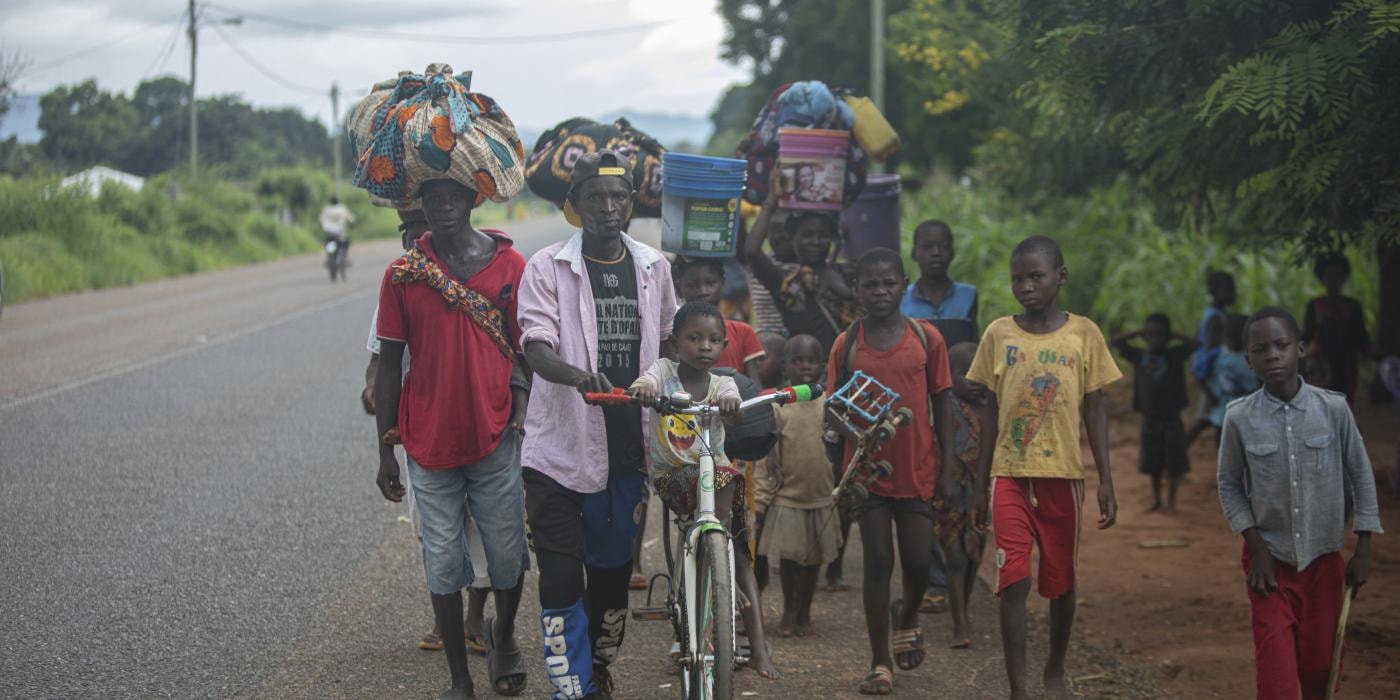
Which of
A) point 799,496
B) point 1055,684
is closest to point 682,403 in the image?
point 1055,684

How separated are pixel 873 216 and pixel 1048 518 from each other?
3205 millimetres

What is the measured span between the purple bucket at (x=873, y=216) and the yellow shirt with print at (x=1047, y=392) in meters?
2.84

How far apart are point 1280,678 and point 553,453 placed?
2537 millimetres

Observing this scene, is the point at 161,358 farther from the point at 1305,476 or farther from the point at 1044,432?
the point at 1305,476

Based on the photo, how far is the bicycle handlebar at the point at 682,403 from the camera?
446 cm

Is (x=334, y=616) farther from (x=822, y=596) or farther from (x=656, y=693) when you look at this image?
(x=822, y=596)

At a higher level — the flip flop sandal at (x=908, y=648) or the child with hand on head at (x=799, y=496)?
the child with hand on head at (x=799, y=496)

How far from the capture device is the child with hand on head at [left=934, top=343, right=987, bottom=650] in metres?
6.43

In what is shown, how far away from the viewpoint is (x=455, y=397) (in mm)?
5113

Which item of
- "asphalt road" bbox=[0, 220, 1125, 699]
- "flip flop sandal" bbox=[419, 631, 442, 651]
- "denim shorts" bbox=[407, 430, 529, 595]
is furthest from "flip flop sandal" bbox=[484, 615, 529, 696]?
"flip flop sandal" bbox=[419, 631, 442, 651]

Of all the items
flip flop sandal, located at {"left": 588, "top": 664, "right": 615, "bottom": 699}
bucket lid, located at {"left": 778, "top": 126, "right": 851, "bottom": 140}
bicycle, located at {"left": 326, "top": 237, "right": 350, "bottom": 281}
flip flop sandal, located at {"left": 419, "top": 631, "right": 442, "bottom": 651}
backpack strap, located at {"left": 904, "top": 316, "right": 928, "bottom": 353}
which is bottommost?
flip flop sandal, located at {"left": 419, "top": 631, "right": 442, "bottom": 651}

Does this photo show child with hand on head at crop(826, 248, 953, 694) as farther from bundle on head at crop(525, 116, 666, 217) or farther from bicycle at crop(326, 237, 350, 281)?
bicycle at crop(326, 237, 350, 281)

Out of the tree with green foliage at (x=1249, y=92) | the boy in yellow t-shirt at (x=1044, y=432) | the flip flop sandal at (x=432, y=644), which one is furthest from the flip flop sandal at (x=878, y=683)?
the tree with green foliage at (x=1249, y=92)

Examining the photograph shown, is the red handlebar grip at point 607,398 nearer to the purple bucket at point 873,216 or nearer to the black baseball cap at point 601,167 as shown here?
the black baseball cap at point 601,167
